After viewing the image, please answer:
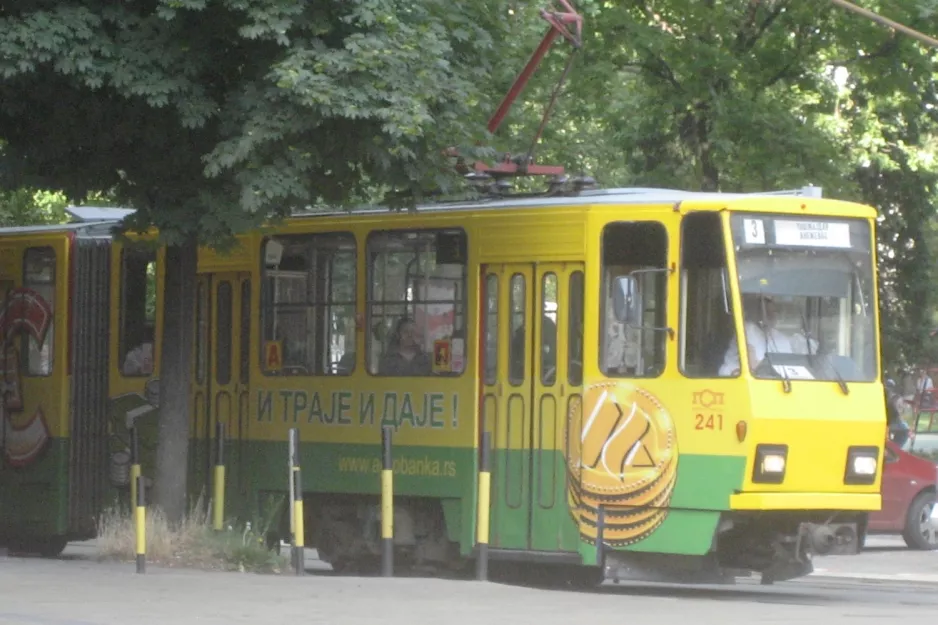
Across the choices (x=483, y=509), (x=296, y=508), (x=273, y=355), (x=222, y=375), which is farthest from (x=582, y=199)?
(x=222, y=375)

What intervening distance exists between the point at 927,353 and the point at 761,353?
79.1 feet

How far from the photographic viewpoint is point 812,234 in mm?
14859

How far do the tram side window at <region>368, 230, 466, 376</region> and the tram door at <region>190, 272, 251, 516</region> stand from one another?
5.12 ft

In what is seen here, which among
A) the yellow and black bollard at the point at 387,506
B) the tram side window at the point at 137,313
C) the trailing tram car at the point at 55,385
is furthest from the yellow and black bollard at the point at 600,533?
the trailing tram car at the point at 55,385

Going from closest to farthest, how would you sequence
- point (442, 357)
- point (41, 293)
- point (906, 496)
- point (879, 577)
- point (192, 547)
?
1. point (192, 547)
2. point (442, 357)
3. point (41, 293)
4. point (879, 577)
5. point (906, 496)

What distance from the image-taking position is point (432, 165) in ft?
49.2

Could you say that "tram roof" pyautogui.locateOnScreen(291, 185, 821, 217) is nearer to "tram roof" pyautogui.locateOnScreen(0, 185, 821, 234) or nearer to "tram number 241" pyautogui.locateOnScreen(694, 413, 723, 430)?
"tram roof" pyautogui.locateOnScreen(0, 185, 821, 234)

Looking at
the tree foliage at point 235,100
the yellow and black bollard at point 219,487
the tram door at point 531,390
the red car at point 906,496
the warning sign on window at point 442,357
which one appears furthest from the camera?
the red car at point 906,496

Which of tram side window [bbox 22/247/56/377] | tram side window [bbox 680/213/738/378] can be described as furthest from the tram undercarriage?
tram side window [bbox 22/247/56/377]

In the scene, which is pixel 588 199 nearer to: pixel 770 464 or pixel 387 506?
pixel 770 464

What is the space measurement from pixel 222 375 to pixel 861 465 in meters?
6.08

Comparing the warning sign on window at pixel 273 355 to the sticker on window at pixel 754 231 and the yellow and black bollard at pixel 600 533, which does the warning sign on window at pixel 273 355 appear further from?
the sticker on window at pixel 754 231

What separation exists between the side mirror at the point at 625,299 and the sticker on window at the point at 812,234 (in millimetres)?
1171

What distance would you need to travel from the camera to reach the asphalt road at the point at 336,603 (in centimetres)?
1135
